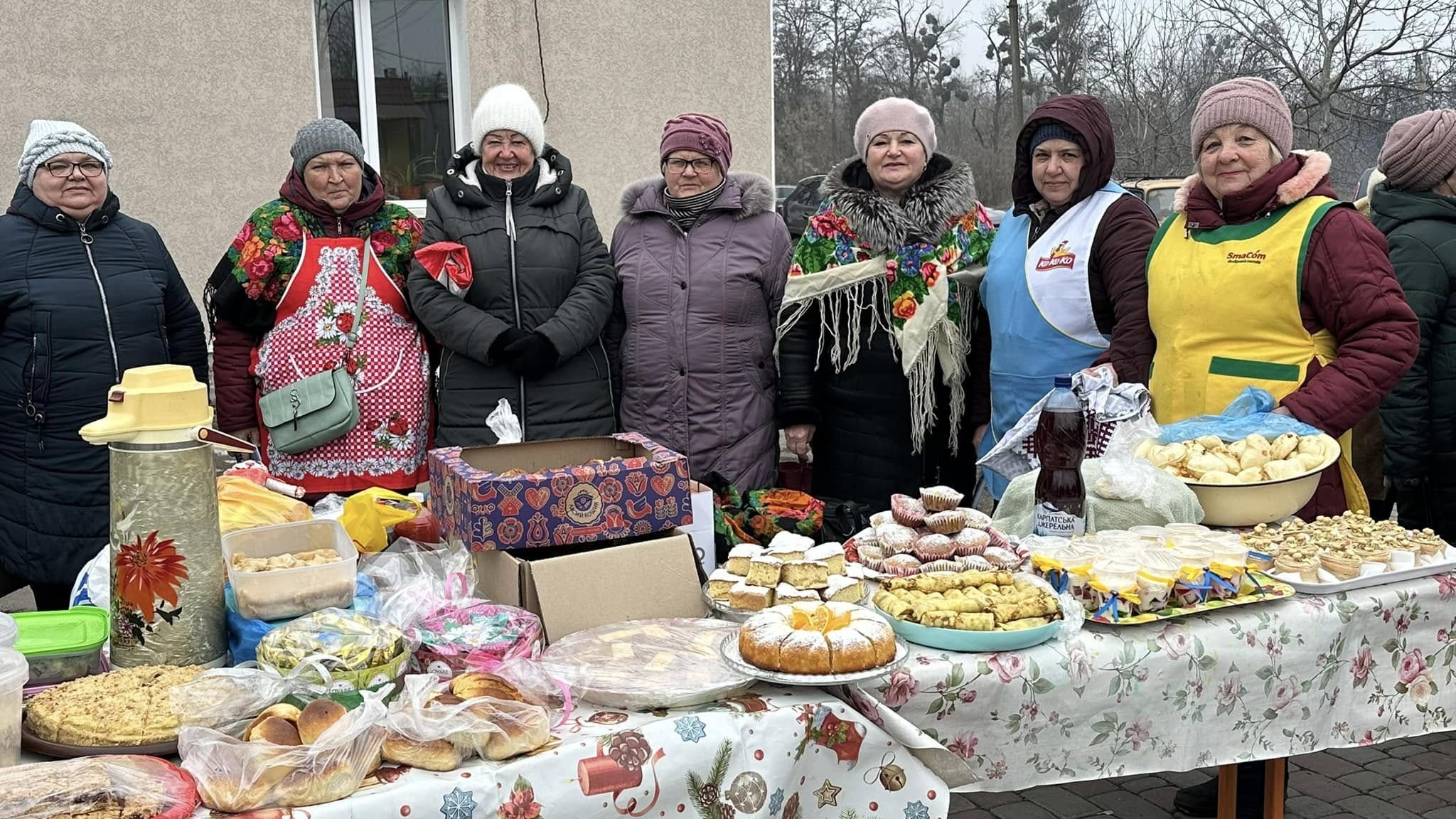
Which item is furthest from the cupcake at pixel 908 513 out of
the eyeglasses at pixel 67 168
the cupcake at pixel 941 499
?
the eyeglasses at pixel 67 168

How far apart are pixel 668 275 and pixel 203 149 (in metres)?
3.83

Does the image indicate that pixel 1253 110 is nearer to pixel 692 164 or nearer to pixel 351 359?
pixel 692 164

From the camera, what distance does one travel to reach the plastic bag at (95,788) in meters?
1.38

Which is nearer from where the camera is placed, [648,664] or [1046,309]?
[648,664]

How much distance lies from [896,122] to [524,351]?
1.36m

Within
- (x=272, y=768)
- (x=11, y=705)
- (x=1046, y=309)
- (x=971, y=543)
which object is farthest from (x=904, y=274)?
(x=11, y=705)

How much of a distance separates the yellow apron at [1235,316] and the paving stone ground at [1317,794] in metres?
0.99

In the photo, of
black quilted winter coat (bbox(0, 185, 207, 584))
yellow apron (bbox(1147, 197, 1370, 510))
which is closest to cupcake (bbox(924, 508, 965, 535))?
yellow apron (bbox(1147, 197, 1370, 510))

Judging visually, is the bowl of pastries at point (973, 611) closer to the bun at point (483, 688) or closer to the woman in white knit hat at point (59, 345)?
the bun at point (483, 688)

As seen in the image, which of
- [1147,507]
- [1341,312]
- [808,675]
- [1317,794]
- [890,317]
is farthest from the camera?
[890,317]

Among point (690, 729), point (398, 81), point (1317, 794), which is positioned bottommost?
point (1317, 794)

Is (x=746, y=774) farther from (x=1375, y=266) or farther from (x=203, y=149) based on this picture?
(x=203, y=149)

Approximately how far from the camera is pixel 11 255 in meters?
3.46

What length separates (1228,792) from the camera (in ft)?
8.98
